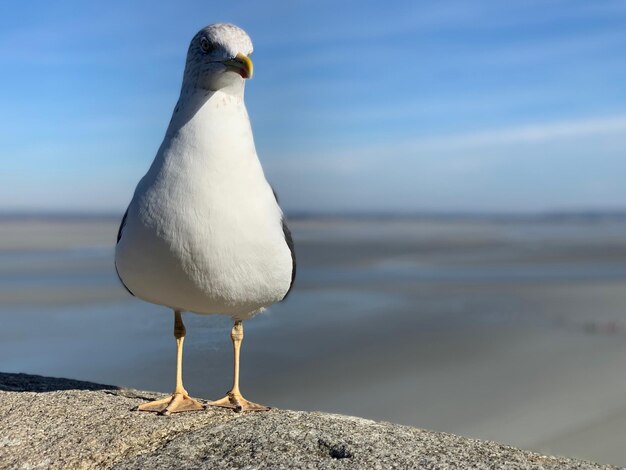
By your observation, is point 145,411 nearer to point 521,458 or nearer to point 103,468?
point 103,468

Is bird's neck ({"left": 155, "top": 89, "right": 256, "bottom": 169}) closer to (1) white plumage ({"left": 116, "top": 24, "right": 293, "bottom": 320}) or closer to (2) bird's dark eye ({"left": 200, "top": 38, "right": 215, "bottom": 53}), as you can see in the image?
(1) white plumage ({"left": 116, "top": 24, "right": 293, "bottom": 320})

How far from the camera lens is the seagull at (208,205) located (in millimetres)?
5449

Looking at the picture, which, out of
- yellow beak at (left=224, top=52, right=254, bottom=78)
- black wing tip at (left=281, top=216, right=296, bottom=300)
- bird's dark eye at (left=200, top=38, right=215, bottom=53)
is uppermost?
bird's dark eye at (left=200, top=38, right=215, bottom=53)

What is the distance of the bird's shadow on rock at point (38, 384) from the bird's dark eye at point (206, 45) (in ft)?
11.5

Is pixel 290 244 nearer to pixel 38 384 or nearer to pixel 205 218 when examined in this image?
pixel 205 218

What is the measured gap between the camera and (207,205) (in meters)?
5.43

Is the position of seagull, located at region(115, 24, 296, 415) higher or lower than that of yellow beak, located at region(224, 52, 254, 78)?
lower

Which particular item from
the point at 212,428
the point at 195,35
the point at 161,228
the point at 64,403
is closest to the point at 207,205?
the point at 161,228

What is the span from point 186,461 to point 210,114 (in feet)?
8.29

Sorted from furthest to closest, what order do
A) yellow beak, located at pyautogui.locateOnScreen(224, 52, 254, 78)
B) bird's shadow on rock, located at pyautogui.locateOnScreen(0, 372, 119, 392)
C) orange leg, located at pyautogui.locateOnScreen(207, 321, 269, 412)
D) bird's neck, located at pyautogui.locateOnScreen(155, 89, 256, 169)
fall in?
bird's shadow on rock, located at pyautogui.locateOnScreen(0, 372, 119, 392) < orange leg, located at pyautogui.locateOnScreen(207, 321, 269, 412) < bird's neck, located at pyautogui.locateOnScreen(155, 89, 256, 169) < yellow beak, located at pyautogui.locateOnScreen(224, 52, 254, 78)

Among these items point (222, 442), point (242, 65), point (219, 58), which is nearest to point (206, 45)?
point (219, 58)

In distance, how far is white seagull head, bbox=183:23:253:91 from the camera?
5496mm

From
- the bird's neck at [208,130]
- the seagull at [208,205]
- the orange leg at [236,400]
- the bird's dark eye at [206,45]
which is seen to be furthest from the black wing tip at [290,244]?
the bird's dark eye at [206,45]

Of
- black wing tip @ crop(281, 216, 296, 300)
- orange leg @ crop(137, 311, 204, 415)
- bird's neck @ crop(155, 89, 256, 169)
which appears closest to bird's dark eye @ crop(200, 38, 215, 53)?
bird's neck @ crop(155, 89, 256, 169)
